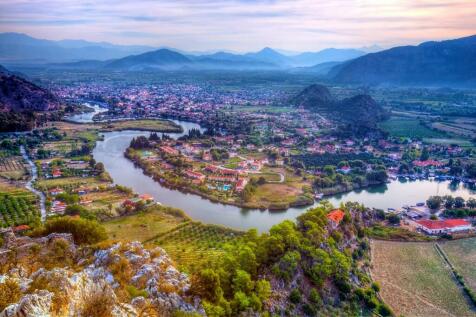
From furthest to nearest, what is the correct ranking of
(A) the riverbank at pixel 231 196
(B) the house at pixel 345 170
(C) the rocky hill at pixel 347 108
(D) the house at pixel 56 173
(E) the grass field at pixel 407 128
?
(C) the rocky hill at pixel 347 108 → (E) the grass field at pixel 407 128 → (B) the house at pixel 345 170 → (D) the house at pixel 56 173 → (A) the riverbank at pixel 231 196

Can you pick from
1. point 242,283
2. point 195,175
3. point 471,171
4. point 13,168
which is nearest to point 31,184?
point 13,168

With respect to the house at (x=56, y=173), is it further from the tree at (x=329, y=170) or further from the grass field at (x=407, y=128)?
the grass field at (x=407, y=128)

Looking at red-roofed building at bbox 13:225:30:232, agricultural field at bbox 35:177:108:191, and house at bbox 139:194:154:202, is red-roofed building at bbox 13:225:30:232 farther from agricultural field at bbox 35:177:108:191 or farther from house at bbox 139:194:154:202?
agricultural field at bbox 35:177:108:191

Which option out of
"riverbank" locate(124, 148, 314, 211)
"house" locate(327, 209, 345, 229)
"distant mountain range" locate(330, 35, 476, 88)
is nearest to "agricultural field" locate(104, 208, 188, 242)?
"riverbank" locate(124, 148, 314, 211)

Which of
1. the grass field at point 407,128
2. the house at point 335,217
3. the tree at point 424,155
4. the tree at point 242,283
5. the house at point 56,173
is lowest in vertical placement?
the house at point 56,173

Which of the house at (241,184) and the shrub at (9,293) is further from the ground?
the shrub at (9,293)

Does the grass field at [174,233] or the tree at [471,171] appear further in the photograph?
the tree at [471,171]

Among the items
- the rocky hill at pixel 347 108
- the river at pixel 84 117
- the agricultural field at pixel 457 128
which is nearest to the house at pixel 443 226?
the rocky hill at pixel 347 108
